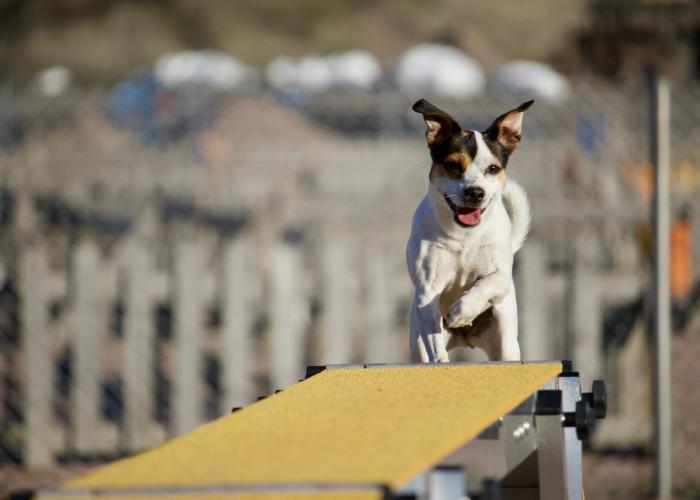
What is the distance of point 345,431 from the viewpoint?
7.72 feet

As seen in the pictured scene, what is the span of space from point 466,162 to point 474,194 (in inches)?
3.4

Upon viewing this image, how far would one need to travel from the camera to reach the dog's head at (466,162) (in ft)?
10.3

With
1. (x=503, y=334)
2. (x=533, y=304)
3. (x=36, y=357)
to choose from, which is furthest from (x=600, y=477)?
(x=503, y=334)

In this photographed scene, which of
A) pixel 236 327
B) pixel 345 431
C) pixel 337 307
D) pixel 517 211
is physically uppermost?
pixel 337 307

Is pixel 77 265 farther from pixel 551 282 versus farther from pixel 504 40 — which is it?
pixel 504 40

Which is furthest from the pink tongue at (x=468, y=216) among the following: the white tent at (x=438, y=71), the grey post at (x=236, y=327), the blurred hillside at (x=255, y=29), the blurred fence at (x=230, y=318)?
the blurred hillside at (x=255, y=29)

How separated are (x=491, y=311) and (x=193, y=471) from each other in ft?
4.69

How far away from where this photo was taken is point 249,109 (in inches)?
1142

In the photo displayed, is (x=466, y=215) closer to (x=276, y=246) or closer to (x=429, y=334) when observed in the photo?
(x=429, y=334)

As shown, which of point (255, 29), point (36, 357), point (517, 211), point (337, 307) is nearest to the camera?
point (517, 211)

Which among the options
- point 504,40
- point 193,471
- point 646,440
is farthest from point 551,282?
point 504,40

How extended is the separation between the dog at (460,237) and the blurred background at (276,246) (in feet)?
15.2

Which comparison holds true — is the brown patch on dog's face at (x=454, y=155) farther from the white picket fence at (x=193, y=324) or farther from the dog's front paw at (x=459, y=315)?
the white picket fence at (x=193, y=324)

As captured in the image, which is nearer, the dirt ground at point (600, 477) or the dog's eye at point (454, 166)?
the dog's eye at point (454, 166)
